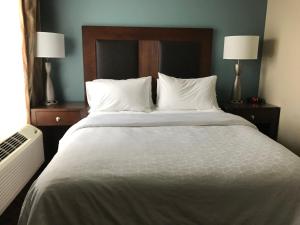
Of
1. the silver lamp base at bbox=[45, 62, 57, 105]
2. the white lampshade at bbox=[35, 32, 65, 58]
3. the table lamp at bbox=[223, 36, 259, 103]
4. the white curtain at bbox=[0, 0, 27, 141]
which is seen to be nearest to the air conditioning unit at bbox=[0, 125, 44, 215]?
the white curtain at bbox=[0, 0, 27, 141]

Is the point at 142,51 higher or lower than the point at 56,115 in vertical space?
higher

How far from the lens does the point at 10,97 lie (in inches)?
95.3

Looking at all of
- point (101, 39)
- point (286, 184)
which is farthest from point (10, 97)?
point (286, 184)

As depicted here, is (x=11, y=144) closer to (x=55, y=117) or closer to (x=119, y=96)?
(x=55, y=117)

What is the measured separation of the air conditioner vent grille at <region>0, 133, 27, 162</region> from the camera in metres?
2.03

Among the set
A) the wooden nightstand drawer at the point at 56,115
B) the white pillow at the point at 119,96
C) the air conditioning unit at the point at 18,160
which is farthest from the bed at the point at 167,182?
the wooden nightstand drawer at the point at 56,115

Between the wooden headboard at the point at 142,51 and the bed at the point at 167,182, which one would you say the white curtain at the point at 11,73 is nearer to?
the wooden headboard at the point at 142,51

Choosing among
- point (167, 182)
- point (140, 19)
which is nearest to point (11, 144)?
point (167, 182)

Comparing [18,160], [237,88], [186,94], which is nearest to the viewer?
[18,160]

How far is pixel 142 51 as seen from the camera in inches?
124

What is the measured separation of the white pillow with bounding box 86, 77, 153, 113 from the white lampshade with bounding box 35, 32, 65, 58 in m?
0.51

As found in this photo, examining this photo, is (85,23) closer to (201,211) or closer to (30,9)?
(30,9)

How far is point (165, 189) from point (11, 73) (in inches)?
74.6

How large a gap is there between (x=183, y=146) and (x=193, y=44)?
1812mm
